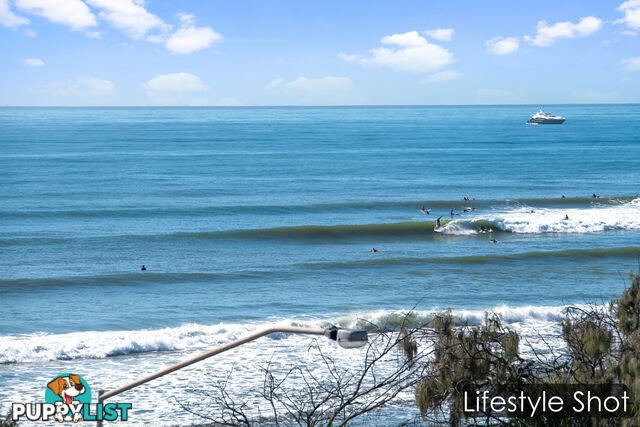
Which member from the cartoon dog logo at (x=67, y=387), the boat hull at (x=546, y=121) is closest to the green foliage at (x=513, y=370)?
the cartoon dog logo at (x=67, y=387)

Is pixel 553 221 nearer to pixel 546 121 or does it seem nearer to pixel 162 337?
pixel 162 337

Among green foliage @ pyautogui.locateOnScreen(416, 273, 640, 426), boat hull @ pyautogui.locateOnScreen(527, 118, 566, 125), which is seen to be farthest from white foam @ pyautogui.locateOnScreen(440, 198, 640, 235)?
boat hull @ pyautogui.locateOnScreen(527, 118, 566, 125)

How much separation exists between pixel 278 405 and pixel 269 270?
46.1 ft

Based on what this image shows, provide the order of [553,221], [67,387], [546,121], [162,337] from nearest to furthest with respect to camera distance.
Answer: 1. [67,387]
2. [162,337]
3. [553,221]
4. [546,121]

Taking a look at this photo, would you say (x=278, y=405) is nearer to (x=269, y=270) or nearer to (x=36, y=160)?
(x=269, y=270)

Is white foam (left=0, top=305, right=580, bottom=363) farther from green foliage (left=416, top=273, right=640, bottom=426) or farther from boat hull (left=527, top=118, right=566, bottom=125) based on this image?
boat hull (left=527, top=118, right=566, bottom=125)

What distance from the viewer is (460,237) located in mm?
36969

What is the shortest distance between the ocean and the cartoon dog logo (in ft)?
0.92

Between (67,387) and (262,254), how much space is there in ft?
55.1

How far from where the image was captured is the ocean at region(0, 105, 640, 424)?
19250mm

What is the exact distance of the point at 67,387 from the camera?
636 inches

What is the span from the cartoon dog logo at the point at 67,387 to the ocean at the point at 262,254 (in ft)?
0.92

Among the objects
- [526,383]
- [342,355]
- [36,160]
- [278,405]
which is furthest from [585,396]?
[36,160]

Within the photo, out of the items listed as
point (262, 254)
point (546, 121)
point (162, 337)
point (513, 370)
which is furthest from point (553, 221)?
point (546, 121)
